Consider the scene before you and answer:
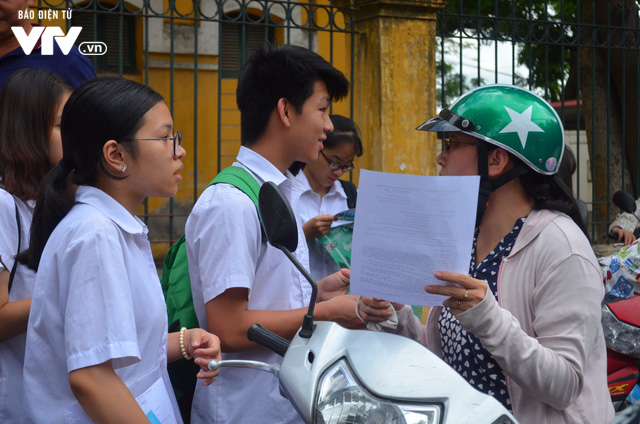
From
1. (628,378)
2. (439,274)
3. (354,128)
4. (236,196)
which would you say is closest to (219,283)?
(236,196)

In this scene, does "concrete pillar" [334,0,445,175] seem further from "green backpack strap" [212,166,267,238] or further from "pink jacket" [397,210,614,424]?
"pink jacket" [397,210,614,424]

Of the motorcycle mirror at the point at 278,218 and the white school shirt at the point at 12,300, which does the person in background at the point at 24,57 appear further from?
the motorcycle mirror at the point at 278,218

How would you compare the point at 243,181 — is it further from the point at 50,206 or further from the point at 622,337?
the point at 622,337

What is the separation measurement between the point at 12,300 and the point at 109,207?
66 cm

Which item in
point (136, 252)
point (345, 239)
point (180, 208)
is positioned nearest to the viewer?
point (136, 252)

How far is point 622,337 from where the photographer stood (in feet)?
10.3

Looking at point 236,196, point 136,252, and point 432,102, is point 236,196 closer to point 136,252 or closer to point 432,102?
point 136,252

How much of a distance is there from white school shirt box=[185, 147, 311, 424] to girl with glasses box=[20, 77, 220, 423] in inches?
8.5

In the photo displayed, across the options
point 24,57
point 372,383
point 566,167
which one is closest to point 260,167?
point 372,383

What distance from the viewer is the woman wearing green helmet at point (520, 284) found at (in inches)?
78.5

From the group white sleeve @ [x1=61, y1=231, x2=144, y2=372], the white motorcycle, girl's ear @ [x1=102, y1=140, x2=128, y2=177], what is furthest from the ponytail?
the white motorcycle

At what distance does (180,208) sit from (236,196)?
8.81 meters

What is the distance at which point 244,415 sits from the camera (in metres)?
2.51

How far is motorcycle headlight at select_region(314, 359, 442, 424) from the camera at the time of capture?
1.52 metres
